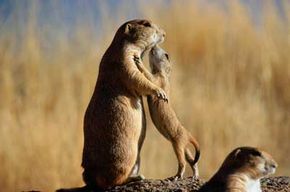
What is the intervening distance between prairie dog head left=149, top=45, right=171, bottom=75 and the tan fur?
0.42 m

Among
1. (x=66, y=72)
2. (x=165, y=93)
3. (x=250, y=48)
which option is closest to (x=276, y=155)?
(x=250, y=48)

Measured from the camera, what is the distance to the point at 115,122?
7785mm

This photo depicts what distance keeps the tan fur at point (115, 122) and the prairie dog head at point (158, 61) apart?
422mm

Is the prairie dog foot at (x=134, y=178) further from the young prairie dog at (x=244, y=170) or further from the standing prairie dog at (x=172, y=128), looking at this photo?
the young prairie dog at (x=244, y=170)

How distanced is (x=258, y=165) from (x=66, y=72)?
423cm

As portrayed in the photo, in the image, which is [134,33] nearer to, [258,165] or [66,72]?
[258,165]

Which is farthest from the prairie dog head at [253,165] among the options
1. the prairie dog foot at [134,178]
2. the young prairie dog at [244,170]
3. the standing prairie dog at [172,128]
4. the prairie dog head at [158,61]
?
the prairie dog head at [158,61]

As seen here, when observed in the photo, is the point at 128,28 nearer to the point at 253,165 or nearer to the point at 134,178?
the point at 134,178

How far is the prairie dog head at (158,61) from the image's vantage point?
832 cm

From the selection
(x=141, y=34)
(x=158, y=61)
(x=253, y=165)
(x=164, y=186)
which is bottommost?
(x=164, y=186)

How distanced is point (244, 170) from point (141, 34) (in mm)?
1258

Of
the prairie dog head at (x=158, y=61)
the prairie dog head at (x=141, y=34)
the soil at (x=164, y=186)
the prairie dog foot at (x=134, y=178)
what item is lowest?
the soil at (x=164, y=186)

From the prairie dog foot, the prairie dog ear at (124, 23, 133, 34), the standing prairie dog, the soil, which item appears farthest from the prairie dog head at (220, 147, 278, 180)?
the prairie dog ear at (124, 23, 133, 34)

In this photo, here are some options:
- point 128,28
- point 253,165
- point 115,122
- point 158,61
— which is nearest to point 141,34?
point 128,28
